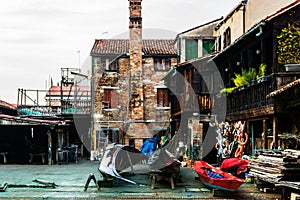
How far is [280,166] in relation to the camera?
10609mm

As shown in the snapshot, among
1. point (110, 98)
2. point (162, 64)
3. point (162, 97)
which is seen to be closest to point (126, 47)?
point (162, 64)

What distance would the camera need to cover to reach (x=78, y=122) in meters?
33.9

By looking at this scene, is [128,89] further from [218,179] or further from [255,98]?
[218,179]

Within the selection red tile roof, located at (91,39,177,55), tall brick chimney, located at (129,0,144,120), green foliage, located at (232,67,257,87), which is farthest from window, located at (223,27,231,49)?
green foliage, located at (232,67,257,87)

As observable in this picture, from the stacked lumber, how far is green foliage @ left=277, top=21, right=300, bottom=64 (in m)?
3.38

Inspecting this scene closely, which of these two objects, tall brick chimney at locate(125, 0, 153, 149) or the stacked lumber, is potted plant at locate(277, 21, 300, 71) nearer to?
the stacked lumber

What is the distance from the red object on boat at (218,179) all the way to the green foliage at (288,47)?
410 centimetres

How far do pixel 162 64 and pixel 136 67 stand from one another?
2.25 m

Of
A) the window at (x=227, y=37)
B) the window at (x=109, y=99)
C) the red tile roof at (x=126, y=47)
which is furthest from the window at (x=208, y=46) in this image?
the window at (x=109, y=99)

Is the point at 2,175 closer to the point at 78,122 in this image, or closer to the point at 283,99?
the point at 283,99

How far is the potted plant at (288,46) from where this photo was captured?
13.4m

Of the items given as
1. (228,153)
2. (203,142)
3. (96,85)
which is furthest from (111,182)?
(96,85)

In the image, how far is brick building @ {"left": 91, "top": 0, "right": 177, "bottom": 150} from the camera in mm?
30422

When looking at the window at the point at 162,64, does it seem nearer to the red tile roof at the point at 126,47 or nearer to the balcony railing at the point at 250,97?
the red tile roof at the point at 126,47
